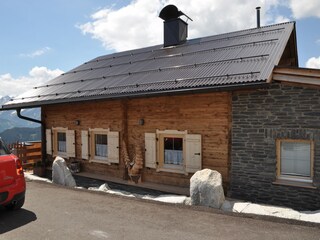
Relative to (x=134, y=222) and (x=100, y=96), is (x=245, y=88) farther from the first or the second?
(x=100, y=96)

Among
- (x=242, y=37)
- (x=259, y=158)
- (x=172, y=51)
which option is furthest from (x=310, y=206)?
(x=172, y=51)

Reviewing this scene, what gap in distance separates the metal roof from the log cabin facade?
44 mm

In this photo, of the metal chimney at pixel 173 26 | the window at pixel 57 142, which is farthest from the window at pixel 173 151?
the metal chimney at pixel 173 26

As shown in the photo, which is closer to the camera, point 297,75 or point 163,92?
point 297,75

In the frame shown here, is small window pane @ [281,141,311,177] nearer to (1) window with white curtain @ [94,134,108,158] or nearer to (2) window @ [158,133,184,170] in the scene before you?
(2) window @ [158,133,184,170]

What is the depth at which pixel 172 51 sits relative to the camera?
11.9 m

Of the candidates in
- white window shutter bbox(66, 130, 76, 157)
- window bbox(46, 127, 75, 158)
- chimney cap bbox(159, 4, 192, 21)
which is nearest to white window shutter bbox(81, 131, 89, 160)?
white window shutter bbox(66, 130, 76, 157)

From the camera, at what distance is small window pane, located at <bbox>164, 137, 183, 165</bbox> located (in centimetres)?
834

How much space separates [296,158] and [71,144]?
8.20 metres

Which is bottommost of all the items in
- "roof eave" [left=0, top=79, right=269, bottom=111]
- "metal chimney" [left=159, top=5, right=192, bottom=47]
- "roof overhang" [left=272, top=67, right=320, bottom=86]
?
"roof eave" [left=0, top=79, right=269, bottom=111]

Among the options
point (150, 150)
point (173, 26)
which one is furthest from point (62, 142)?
point (173, 26)

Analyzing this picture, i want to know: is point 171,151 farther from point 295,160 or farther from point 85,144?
point 85,144

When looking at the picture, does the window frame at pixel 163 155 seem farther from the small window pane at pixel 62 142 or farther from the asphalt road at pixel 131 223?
the small window pane at pixel 62 142

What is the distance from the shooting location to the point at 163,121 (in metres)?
8.51
